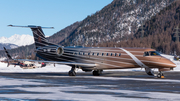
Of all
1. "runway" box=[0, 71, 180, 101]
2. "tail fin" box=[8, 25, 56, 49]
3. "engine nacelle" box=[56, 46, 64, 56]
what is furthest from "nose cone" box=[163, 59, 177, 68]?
"tail fin" box=[8, 25, 56, 49]

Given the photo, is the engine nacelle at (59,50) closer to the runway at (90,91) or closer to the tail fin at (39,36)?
the tail fin at (39,36)

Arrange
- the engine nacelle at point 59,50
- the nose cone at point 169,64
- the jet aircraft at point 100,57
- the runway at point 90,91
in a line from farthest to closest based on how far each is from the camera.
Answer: the engine nacelle at point 59,50
the jet aircraft at point 100,57
the nose cone at point 169,64
the runway at point 90,91

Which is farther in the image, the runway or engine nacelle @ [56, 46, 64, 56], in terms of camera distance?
engine nacelle @ [56, 46, 64, 56]

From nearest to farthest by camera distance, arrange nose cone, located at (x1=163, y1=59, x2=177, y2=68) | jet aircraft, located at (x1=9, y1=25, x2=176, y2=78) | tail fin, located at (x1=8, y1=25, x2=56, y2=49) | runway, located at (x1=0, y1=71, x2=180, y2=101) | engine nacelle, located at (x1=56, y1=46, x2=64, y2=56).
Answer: runway, located at (x1=0, y1=71, x2=180, y2=101), nose cone, located at (x1=163, y1=59, x2=177, y2=68), jet aircraft, located at (x1=9, y1=25, x2=176, y2=78), engine nacelle, located at (x1=56, y1=46, x2=64, y2=56), tail fin, located at (x1=8, y1=25, x2=56, y2=49)

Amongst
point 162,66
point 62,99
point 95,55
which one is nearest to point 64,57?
point 95,55

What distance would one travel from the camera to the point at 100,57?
35219 mm

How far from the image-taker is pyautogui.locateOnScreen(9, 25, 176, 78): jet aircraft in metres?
31.3

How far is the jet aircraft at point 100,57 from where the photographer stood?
3128cm

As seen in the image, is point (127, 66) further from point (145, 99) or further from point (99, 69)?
point (145, 99)

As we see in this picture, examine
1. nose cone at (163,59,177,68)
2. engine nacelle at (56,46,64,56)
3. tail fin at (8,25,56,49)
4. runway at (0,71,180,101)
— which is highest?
tail fin at (8,25,56,49)

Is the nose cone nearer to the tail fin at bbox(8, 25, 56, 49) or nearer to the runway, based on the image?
the runway

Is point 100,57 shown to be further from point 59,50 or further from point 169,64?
point 169,64

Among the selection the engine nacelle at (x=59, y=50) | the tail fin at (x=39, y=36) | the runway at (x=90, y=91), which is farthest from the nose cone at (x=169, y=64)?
the tail fin at (x=39, y=36)

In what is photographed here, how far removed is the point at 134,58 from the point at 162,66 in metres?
3.58
